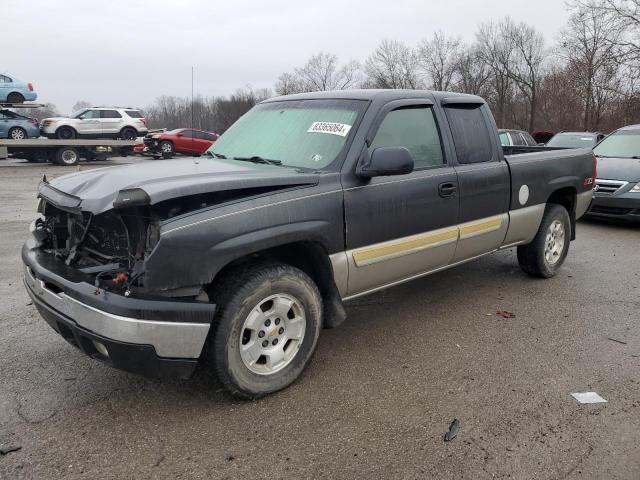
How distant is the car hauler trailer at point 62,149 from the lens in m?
21.2

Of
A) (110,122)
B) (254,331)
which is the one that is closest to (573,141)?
(254,331)

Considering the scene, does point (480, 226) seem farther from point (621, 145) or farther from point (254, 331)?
point (621, 145)

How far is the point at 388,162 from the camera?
3.38 metres

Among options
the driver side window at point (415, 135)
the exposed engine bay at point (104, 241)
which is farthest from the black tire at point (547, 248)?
the exposed engine bay at point (104, 241)

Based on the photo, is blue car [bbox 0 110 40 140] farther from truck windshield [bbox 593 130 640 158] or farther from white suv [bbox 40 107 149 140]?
truck windshield [bbox 593 130 640 158]

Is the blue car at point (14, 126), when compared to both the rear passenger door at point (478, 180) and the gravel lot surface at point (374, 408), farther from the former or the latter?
the rear passenger door at point (478, 180)

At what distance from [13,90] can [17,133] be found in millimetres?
2896

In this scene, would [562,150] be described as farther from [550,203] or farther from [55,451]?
[55,451]

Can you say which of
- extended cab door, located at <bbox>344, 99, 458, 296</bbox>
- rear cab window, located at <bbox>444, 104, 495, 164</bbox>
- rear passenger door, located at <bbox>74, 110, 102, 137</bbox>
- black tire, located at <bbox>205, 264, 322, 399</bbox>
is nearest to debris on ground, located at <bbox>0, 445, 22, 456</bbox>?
black tire, located at <bbox>205, 264, 322, 399</bbox>

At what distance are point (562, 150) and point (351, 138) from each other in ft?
10.8

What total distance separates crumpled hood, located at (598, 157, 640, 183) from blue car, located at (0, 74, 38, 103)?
2531cm

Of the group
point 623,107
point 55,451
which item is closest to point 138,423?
point 55,451

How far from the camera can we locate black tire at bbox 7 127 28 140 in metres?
23.0

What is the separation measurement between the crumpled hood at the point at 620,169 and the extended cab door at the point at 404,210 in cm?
614
